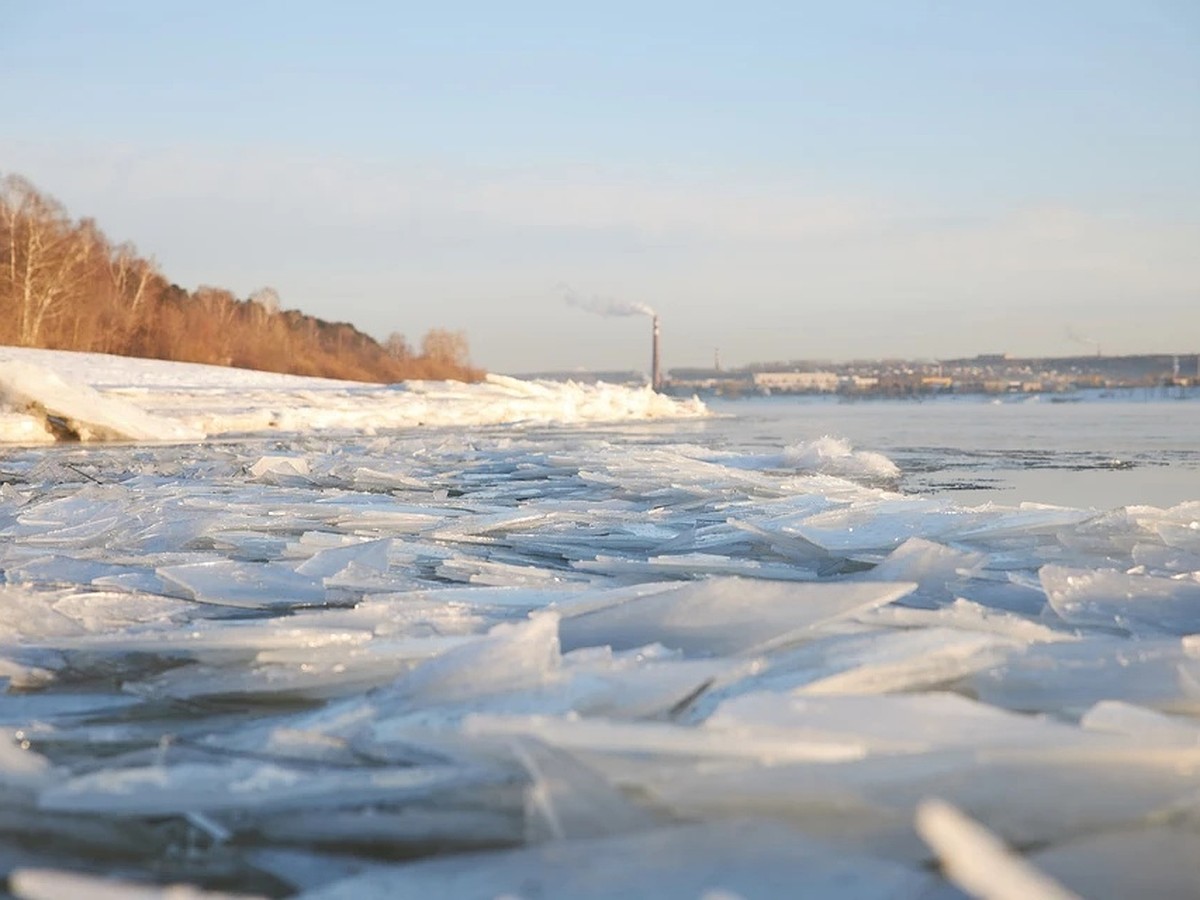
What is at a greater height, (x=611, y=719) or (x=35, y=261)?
(x=35, y=261)

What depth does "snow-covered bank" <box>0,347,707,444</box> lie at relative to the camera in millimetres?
8539

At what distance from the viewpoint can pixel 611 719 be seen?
109 cm

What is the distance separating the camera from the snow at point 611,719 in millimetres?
841

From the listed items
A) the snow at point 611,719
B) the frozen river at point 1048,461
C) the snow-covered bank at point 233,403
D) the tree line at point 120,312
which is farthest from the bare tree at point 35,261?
the snow at point 611,719

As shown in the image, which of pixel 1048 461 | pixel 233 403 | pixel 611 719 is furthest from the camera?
pixel 233 403

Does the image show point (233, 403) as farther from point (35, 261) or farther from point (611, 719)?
point (611, 719)

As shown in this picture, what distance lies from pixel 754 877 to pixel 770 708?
0.21m

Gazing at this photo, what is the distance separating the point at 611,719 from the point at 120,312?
28.7 m

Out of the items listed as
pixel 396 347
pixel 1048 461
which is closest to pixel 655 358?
pixel 396 347

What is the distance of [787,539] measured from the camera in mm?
2459

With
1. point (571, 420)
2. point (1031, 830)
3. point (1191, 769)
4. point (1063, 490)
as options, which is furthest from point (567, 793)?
point (571, 420)

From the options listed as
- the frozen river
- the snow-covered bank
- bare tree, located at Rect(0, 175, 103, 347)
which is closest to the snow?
the frozen river

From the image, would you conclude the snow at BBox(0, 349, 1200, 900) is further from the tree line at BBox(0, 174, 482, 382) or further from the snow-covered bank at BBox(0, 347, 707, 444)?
the tree line at BBox(0, 174, 482, 382)

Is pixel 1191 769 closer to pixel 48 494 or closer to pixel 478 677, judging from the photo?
pixel 478 677
